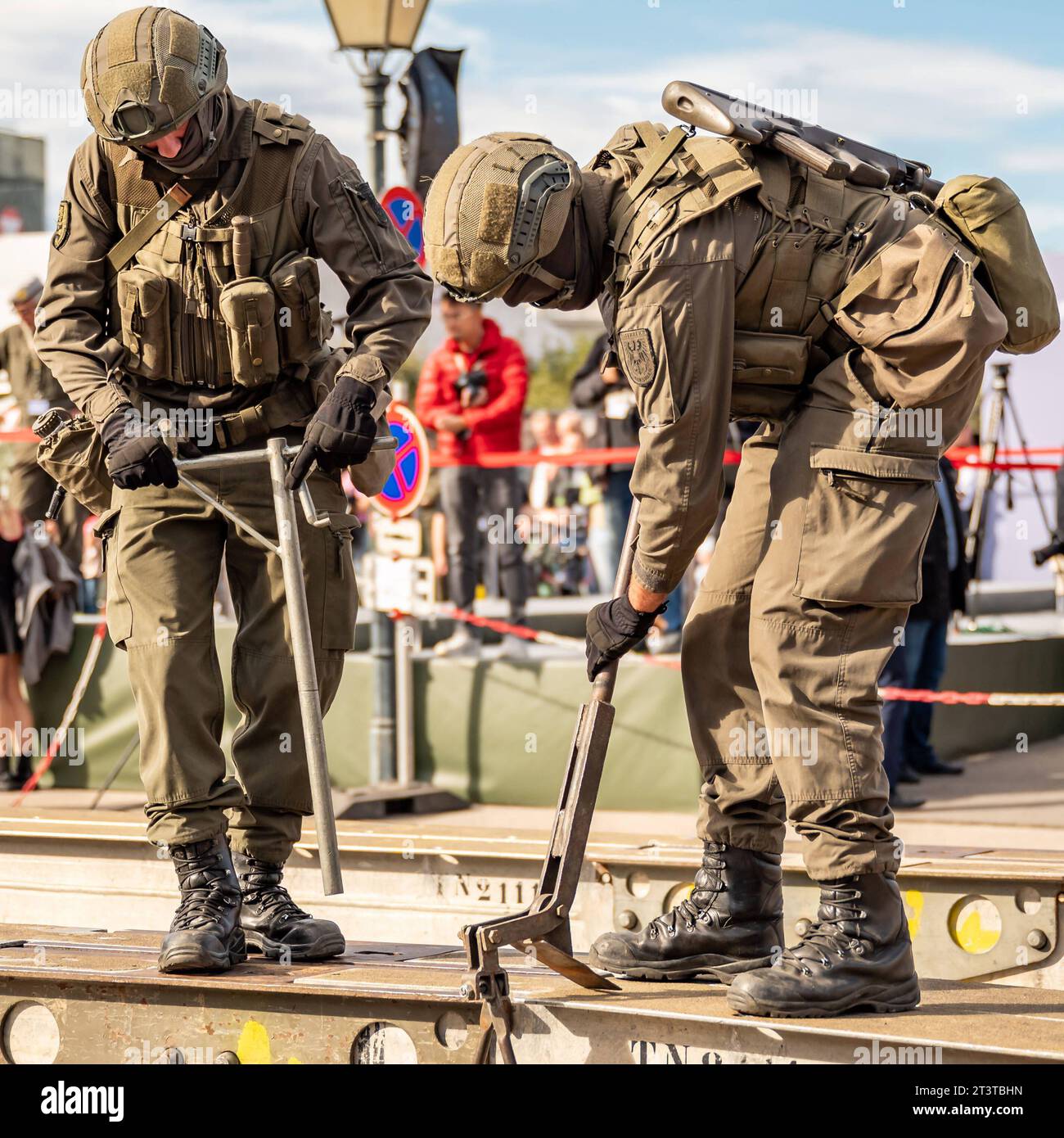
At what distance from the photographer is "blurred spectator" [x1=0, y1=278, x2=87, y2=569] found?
918cm

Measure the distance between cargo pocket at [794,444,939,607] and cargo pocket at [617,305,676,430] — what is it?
0.37 meters

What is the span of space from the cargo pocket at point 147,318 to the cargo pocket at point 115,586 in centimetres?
40

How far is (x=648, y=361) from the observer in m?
3.71

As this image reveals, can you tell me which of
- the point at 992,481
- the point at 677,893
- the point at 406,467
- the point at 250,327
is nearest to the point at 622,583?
the point at 250,327

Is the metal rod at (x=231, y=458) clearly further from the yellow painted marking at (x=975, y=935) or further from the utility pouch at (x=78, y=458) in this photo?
the yellow painted marking at (x=975, y=935)

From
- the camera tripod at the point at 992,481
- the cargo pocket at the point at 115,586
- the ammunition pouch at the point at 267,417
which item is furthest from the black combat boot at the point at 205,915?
the camera tripod at the point at 992,481

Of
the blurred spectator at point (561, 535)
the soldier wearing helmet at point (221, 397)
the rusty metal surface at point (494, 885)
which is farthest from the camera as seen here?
the blurred spectator at point (561, 535)

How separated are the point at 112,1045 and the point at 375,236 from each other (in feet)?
6.97

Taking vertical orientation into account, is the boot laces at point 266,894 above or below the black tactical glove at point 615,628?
below

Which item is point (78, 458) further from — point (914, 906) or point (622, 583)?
point (914, 906)

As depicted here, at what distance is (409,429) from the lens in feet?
27.2

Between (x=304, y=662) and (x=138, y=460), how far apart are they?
2.08ft

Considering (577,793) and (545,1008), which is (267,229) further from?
(545,1008)

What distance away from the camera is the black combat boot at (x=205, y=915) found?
4227 mm
